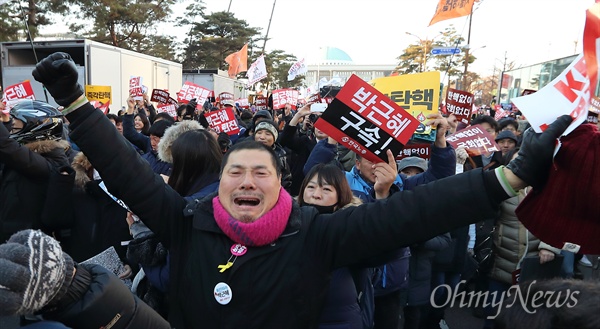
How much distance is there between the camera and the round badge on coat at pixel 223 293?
5.25 feet

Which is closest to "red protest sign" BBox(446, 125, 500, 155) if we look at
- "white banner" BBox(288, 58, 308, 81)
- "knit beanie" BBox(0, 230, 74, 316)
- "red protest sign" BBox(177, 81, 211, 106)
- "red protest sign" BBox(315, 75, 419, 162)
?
"red protest sign" BBox(315, 75, 419, 162)

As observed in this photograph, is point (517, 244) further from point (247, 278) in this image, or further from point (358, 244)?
point (247, 278)

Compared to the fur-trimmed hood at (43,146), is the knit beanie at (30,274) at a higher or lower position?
higher

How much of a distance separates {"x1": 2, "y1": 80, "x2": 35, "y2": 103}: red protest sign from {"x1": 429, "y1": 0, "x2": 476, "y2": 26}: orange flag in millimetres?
8573

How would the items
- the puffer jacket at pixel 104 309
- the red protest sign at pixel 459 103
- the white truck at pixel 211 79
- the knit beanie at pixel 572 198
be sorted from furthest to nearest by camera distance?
the white truck at pixel 211 79 < the red protest sign at pixel 459 103 < the knit beanie at pixel 572 198 < the puffer jacket at pixel 104 309

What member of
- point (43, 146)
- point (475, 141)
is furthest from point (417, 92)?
point (43, 146)

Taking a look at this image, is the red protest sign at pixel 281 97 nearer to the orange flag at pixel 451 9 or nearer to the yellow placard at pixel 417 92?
the orange flag at pixel 451 9

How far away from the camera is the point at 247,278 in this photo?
5.26 ft

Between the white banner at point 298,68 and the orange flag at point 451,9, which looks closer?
the orange flag at point 451,9

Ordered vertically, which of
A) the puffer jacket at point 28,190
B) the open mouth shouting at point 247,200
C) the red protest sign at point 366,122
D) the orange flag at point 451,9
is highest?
the orange flag at point 451,9

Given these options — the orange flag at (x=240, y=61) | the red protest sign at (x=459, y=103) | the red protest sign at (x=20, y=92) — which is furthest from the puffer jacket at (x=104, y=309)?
the orange flag at (x=240, y=61)

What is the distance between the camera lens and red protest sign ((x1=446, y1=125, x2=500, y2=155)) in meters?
4.04

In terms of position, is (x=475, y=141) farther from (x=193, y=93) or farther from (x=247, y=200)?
(x=193, y=93)

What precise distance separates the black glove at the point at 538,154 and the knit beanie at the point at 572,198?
3 centimetres
